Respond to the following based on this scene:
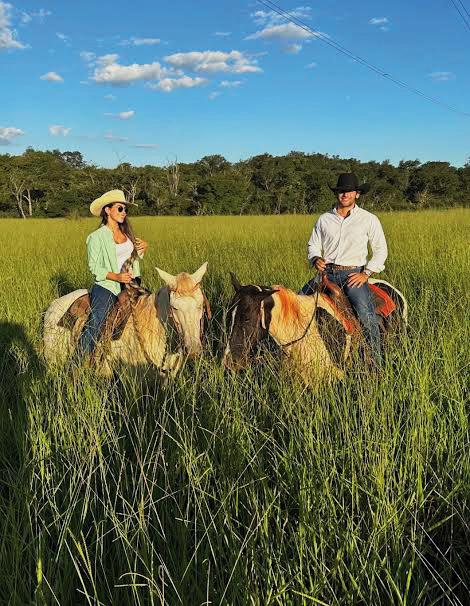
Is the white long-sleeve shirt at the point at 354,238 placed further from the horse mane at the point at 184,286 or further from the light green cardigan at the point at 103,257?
the light green cardigan at the point at 103,257

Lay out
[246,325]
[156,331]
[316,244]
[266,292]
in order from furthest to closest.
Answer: [316,244] < [156,331] < [266,292] < [246,325]

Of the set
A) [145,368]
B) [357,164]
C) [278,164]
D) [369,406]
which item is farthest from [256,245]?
[357,164]

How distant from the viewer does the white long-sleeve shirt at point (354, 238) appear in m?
4.23

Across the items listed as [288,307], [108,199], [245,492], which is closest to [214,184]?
[108,199]

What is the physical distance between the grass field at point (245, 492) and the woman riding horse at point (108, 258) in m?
0.69

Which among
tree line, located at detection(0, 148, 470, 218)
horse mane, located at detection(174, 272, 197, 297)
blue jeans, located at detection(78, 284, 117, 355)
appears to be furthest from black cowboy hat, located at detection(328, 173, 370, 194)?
tree line, located at detection(0, 148, 470, 218)

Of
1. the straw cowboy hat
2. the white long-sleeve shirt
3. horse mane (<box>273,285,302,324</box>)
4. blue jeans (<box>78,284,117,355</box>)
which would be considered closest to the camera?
horse mane (<box>273,285,302,324</box>)

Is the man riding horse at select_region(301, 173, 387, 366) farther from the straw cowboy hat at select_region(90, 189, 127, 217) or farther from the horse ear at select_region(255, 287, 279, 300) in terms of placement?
the straw cowboy hat at select_region(90, 189, 127, 217)

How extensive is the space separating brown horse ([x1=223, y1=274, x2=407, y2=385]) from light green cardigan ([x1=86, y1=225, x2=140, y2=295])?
149 cm

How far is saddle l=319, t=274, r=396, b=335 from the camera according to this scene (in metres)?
3.57

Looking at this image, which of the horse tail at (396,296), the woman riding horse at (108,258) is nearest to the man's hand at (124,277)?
the woman riding horse at (108,258)

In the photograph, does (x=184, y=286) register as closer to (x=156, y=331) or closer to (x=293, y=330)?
(x=156, y=331)

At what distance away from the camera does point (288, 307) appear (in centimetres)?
332

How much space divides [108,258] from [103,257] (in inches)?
2.2
